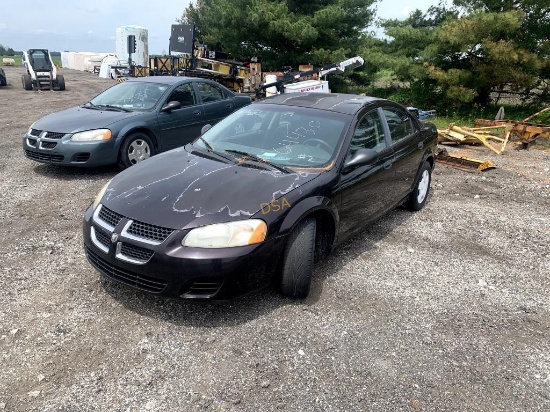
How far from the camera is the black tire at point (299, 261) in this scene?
3.25 meters

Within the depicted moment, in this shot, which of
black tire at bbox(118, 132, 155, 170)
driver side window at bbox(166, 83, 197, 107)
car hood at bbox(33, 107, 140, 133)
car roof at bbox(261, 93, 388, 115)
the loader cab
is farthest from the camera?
the loader cab

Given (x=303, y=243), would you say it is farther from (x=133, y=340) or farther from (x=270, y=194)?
(x=133, y=340)

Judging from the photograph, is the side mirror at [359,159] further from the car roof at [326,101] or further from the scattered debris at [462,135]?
the scattered debris at [462,135]

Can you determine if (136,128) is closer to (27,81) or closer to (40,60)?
(27,81)

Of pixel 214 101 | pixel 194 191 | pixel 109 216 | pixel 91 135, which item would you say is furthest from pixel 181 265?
pixel 214 101

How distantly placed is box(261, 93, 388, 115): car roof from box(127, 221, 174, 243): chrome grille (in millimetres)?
2157

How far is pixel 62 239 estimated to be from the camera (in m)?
4.48

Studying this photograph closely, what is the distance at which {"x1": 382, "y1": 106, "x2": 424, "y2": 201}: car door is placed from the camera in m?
4.76

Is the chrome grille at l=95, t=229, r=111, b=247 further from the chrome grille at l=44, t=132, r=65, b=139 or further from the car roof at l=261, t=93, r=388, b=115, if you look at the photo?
the chrome grille at l=44, t=132, r=65, b=139

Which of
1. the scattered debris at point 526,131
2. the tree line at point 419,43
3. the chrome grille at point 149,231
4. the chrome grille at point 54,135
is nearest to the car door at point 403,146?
the chrome grille at point 149,231

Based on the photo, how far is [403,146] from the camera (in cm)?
490

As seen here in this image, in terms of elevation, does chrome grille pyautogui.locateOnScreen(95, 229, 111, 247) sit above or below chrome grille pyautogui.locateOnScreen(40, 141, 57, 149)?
above

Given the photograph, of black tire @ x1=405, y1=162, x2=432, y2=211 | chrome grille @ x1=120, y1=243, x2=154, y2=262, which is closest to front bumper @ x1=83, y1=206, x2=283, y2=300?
chrome grille @ x1=120, y1=243, x2=154, y2=262

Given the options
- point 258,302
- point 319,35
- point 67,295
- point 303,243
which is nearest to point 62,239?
point 67,295
